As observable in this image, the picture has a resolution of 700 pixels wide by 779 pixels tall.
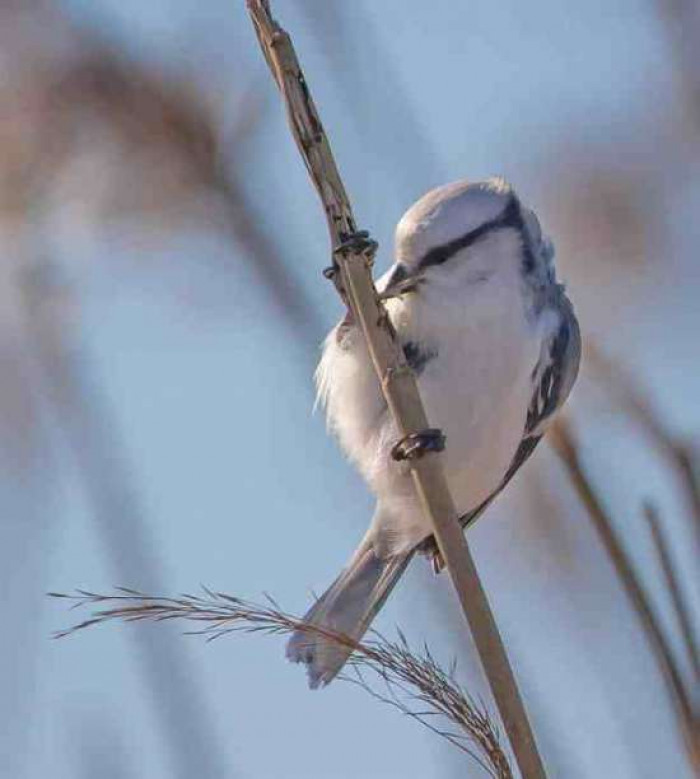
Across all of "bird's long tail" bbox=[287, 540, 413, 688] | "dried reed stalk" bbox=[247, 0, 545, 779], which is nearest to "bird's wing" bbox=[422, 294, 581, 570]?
"bird's long tail" bbox=[287, 540, 413, 688]

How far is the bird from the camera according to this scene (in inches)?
68.3

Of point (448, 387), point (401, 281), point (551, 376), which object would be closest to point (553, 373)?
point (551, 376)

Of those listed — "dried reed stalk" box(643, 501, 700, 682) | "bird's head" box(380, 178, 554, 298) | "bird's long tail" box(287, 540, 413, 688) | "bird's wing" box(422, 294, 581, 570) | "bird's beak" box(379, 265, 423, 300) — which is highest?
"bird's head" box(380, 178, 554, 298)

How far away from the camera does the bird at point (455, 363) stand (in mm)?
1734

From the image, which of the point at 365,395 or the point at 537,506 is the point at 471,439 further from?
the point at 537,506

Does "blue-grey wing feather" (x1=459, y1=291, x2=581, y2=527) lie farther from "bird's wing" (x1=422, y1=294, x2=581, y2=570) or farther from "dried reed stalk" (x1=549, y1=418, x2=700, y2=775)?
"dried reed stalk" (x1=549, y1=418, x2=700, y2=775)

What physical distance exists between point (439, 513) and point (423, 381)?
0.97 metres

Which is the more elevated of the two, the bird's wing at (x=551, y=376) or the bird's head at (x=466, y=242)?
the bird's head at (x=466, y=242)

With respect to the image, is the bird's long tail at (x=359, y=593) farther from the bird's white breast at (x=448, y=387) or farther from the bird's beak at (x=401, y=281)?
the bird's beak at (x=401, y=281)

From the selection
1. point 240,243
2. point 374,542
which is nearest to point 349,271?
point 240,243

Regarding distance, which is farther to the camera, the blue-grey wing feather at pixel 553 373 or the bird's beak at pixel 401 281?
the blue-grey wing feather at pixel 553 373

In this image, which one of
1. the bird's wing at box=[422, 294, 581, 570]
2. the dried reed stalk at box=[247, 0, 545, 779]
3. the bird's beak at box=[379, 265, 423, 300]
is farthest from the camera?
the bird's wing at box=[422, 294, 581, 570]

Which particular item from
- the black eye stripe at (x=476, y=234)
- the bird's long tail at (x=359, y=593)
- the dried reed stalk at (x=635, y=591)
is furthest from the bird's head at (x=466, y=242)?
the dried reed stalk at (x=635, y=591)

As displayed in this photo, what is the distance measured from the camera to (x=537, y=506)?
3.98 ft
